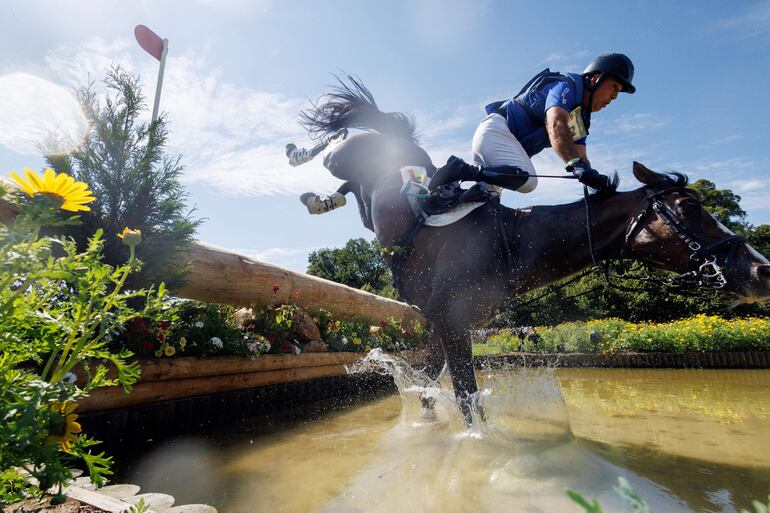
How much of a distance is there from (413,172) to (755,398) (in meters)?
4.55

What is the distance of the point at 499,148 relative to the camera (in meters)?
3.15

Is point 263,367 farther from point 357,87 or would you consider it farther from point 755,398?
point 755,398

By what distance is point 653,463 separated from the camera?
2.45 metres

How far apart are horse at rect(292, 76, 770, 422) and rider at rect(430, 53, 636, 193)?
22cm

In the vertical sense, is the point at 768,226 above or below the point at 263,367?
above

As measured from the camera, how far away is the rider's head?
118 inches

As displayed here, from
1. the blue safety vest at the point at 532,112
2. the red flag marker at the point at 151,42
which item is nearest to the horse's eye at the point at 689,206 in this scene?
the blue safety vest at the point at 532,112

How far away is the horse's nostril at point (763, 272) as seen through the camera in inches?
85.6

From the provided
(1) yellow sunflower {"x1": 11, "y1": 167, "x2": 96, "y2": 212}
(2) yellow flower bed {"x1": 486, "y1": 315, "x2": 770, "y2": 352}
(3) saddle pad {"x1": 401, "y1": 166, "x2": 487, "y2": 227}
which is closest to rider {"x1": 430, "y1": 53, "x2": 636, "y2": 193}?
(3) saddle pad {"x1": 401, "y1": 166, "x2": 487, "y2": 227}

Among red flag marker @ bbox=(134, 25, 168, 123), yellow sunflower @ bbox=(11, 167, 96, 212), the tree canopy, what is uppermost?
the tree canopy

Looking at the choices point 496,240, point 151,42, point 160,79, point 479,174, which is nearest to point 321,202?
point 479,174

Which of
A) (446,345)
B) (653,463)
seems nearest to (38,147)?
(446,345)

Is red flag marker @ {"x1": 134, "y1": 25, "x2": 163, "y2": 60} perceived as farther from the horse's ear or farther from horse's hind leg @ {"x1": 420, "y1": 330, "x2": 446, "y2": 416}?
the horse's ear

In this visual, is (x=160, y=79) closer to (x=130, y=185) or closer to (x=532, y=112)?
(x=130, y=185)
